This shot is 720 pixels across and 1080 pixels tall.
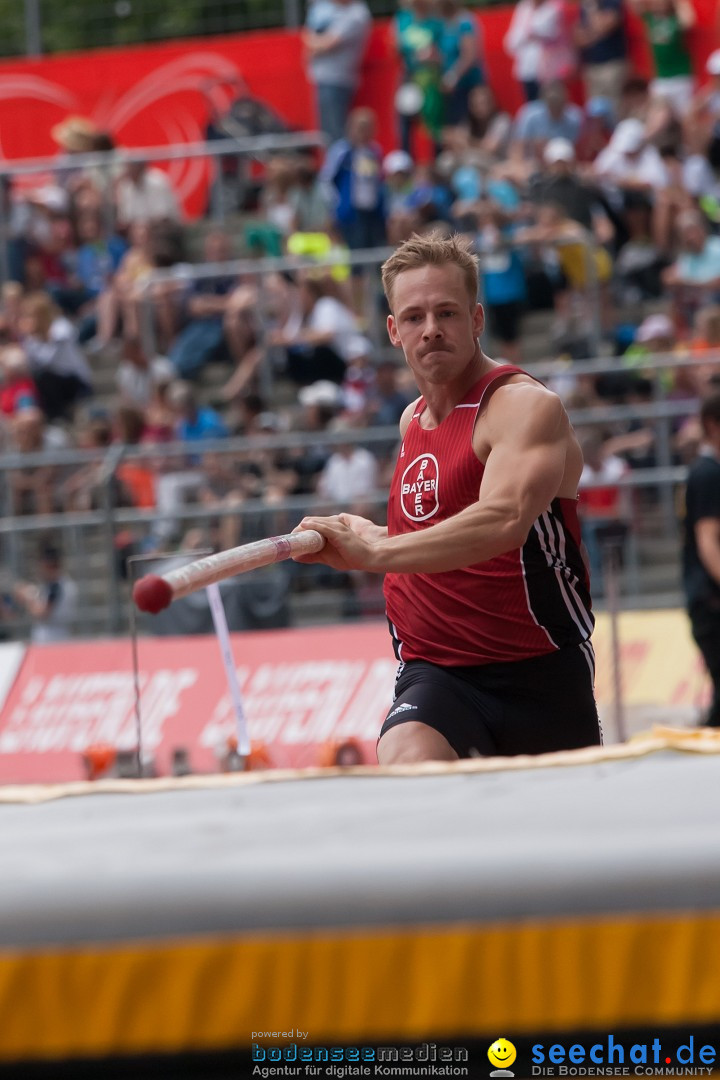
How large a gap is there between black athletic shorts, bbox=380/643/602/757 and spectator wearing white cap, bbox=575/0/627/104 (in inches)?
499

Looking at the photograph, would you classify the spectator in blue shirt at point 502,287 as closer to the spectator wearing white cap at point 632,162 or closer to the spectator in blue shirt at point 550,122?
the spectator wearing white cap at point 632,162

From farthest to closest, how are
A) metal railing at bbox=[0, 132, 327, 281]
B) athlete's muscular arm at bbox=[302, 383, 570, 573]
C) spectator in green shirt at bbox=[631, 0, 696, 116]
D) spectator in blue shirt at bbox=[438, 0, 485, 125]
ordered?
metal railing at bbox=[0, 132, 327, 281]
spectator in blue shirt at bbox=[438, 0, 485, 125]
spectator in green shirt at bbox=[631, 0, 696, 116]
athlete's muscular arm at bbox=[302, 383, 570, 573]

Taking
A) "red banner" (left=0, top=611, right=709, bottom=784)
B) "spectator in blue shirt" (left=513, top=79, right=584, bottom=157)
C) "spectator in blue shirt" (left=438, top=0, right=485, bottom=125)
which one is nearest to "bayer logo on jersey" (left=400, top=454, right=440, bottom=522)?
"red banner" (left=0, top=611, right=709, bottom=784)

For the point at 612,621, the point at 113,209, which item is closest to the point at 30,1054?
the point at 612,621

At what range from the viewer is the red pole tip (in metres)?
2.97

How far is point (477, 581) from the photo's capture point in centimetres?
454

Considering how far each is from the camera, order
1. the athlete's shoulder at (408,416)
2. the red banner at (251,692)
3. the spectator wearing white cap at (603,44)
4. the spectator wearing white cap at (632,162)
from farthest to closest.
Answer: the spectator wearing white cap at (603,44)
the spectator wearing white cap at (632,162)
the red banner at (251,692)
the athlete's shoulder at (408,416)

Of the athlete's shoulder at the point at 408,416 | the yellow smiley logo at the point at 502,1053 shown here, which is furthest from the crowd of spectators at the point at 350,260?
the yellow smiley logo at the point at 502,1053

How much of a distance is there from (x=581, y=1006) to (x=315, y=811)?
58 centimetres

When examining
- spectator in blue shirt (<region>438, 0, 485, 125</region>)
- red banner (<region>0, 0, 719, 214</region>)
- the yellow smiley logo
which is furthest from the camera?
red banner (<region>0, 0, 719, 214</region>)

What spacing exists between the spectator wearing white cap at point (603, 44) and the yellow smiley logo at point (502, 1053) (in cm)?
1495

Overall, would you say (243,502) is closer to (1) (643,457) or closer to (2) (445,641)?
(1) (643,457)

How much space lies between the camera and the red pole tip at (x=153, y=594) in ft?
9.75

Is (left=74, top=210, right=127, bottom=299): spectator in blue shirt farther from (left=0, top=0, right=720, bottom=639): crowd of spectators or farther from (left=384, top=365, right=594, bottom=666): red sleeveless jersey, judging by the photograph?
(left=384, top=365, right=594, bottom=666): red sleeveless jersey
